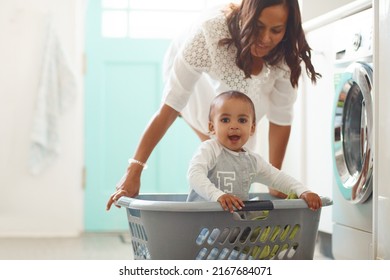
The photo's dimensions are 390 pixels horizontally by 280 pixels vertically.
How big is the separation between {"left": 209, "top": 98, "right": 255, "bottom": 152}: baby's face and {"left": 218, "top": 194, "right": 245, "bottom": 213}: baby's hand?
0.22 metres

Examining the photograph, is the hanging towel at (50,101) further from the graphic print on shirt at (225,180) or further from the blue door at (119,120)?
the graphic print on shirt at (225,180)

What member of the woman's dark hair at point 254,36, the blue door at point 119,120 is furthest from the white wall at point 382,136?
the blue door at point 119,120

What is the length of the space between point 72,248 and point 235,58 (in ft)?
4.87

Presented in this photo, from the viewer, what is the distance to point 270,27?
1.67m

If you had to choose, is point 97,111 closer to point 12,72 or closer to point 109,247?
point 12,72

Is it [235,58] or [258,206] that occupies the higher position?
[235,58]

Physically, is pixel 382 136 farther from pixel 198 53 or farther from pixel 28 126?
pixel 28 126

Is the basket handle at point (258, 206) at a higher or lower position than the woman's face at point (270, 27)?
lower

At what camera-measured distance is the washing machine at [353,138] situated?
2.04 m

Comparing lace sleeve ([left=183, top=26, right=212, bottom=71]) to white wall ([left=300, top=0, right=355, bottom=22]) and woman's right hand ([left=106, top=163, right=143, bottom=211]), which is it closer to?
woman's right hand ([left=106, top=163, right=143, bottom=211])

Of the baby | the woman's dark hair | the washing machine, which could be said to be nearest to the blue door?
the washing machine

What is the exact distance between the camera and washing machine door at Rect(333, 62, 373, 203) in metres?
2.02

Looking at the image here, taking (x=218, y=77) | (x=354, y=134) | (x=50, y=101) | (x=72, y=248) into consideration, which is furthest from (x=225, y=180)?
(x=50, y=101)

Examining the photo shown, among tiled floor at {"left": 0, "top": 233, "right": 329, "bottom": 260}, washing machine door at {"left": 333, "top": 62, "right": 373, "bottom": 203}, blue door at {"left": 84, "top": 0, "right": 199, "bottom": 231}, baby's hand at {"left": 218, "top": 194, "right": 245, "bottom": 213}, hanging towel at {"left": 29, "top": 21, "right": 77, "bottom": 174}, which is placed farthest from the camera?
blue door at {"left": 84, "top": 0, "right": 199, "bottom": 231}
